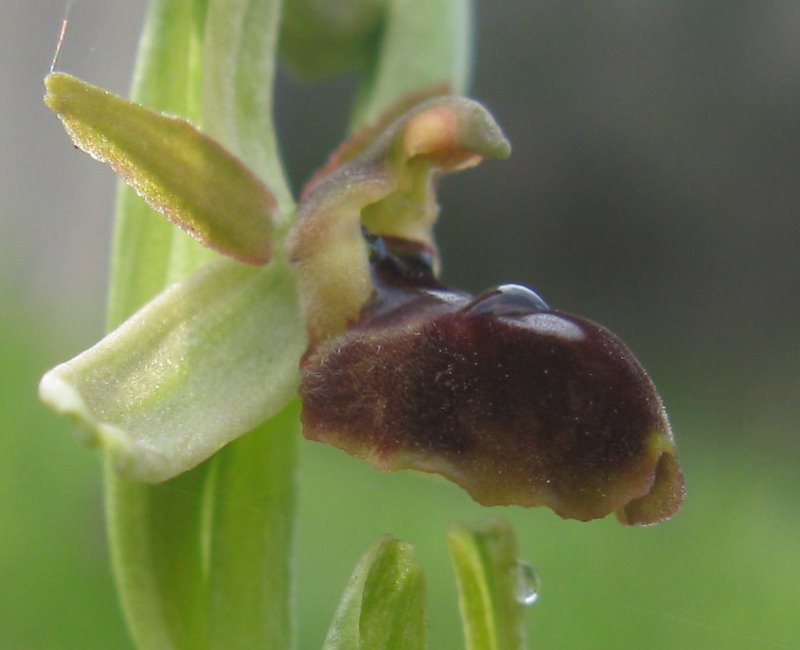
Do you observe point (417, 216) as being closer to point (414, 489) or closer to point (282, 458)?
point (282, 458)

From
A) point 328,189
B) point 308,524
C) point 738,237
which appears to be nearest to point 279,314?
point 328,189

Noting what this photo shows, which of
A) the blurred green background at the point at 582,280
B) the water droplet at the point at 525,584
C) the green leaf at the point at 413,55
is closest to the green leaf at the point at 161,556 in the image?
the water droplet at the point at 525,584

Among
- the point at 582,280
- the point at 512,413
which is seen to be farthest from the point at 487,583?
the point at 582,280

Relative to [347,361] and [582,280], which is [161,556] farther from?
[582,280]

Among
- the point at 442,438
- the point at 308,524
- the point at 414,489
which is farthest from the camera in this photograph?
the point at 414,489

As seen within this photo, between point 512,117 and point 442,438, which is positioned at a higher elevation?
point 512,117

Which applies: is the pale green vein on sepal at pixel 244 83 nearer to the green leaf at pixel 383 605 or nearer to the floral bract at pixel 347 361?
the floral bract at pixel 347 361
